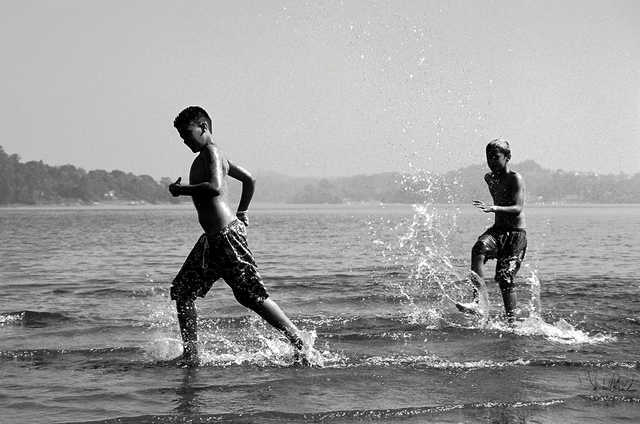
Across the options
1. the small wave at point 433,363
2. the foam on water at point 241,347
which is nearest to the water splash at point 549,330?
the small wave at point 433,363

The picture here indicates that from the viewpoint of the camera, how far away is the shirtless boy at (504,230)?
945cm

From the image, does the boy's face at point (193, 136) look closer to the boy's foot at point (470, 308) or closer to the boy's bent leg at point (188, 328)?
the boy's bent leg at point (188, 328)

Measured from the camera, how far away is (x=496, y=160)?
949 centimetres

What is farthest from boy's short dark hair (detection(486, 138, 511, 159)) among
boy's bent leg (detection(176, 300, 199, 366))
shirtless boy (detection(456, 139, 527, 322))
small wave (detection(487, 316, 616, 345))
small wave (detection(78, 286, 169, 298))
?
small wave (detection(78, 286, 169, 298))

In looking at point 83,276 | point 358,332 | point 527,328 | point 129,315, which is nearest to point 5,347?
point 129,315

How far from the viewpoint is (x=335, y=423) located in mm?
5438

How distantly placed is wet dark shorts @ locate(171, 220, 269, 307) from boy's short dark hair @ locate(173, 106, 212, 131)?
3.19 feet

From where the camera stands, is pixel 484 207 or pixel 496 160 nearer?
pixel 484 207

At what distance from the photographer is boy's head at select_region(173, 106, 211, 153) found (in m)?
7.03

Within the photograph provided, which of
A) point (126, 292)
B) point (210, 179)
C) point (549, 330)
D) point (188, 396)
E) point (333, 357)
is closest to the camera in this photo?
point (188, 396)

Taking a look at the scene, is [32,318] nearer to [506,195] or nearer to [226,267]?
[226,267]

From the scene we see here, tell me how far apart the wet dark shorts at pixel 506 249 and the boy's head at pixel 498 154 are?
776mm

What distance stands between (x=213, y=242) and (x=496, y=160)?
13.1 feet

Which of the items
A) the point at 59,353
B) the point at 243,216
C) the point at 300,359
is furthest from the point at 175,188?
the point at 59,353
